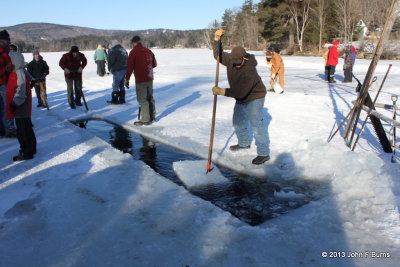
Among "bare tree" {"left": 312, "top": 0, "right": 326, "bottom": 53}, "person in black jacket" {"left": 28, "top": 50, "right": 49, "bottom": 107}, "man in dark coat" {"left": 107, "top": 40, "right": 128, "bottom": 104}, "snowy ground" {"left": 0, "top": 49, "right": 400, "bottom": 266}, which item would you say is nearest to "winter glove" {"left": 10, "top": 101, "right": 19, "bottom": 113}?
"snowy ground" {"left": 0, "top": 49, "right": 400, "bottom": 266}

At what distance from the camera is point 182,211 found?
3.64 meters

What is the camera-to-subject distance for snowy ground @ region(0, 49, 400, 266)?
2.89m

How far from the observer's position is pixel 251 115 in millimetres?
4996

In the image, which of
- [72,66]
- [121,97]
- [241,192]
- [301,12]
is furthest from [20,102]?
[301,12]

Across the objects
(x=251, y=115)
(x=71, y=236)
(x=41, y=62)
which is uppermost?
(x=41, y=62)

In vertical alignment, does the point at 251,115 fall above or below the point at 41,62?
below

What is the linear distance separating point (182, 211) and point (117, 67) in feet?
24.3

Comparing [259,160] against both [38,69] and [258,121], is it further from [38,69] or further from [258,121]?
[38,69]

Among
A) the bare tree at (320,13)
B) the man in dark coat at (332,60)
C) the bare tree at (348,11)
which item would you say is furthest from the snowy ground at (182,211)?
the bare tree at (320,13)

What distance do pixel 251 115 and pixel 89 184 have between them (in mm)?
2557

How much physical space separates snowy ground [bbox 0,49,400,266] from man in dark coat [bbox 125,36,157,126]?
1.25 m

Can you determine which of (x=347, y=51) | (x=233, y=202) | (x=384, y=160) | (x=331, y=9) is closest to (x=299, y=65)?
(x=347, y=51)

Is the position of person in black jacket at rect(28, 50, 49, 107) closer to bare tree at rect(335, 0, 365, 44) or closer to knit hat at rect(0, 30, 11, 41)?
knit hat at rect(0, 30, 11, 41)

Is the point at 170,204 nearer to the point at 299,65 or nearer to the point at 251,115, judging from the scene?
the point at 251,115
